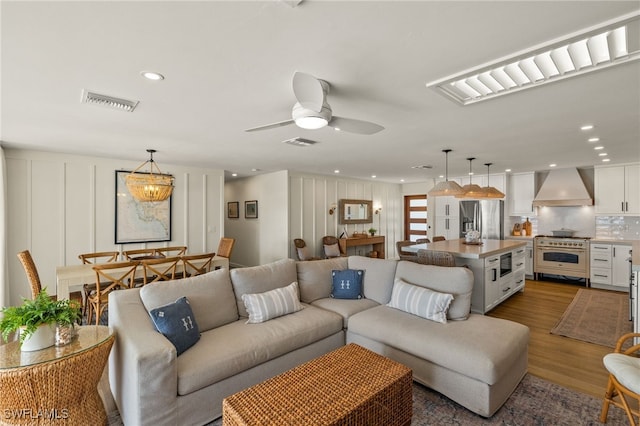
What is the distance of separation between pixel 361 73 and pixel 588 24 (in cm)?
123

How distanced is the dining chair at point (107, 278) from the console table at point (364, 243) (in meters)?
4.80

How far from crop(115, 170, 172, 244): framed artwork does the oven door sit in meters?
8.08

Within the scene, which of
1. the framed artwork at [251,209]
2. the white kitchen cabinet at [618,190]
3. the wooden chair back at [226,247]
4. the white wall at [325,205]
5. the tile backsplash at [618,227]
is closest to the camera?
the wooden chair back at [226,247]

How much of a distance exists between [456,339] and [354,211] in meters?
6.26

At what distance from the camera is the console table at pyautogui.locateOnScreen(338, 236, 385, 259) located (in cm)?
762

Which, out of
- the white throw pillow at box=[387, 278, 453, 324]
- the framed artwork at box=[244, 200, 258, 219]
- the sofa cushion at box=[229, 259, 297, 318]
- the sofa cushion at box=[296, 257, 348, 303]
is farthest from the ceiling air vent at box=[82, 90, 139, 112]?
the framed artwork at box=[244, 200, 258, 219]

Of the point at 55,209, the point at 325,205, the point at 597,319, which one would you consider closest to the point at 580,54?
the point at 597,319

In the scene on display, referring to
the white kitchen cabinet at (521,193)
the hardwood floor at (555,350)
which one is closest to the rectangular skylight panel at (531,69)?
the hardwood floor at (555,350)

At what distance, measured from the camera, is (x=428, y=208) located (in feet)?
29.5

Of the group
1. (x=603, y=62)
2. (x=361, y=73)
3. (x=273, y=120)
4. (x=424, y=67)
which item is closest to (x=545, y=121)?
(x=603, y=62)

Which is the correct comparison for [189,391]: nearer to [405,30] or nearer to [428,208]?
[405,30]

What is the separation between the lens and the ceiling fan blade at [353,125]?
2.28 meters

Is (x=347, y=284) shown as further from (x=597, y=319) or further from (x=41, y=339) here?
(x=597, y=319)

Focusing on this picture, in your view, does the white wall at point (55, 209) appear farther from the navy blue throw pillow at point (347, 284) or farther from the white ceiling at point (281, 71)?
the navy blue throw pillow at point (347, 284)
